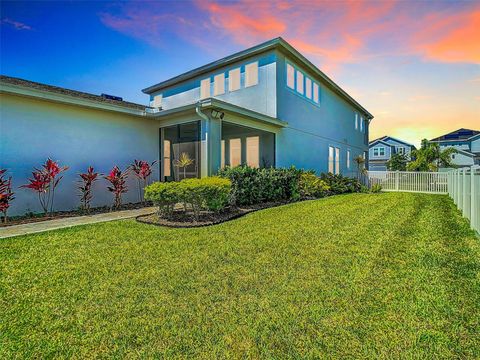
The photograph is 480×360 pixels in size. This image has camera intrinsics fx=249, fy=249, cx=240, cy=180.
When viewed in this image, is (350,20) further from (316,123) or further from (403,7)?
(316,123)

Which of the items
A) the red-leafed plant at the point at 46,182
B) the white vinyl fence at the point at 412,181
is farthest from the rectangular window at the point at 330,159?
the red-leafed plant at the point at 46,182

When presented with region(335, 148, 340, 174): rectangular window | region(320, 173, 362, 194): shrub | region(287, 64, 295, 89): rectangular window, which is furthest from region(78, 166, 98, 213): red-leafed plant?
region(335, 148, 340, 174): rectangular window

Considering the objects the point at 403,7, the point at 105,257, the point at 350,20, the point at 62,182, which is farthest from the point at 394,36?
the point at 62,182

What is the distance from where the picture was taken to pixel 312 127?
14.8m

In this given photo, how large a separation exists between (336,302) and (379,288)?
0.68 meters

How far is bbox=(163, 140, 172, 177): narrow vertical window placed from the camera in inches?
431

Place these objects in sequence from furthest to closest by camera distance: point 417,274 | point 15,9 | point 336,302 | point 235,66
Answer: point 235,66 → point 15,9 → point 417,274 → point 336,302

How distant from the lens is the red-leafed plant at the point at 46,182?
6809mm

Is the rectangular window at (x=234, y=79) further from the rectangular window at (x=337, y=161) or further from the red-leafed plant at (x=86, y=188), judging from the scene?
the rectangular window at (x=337, y=161)

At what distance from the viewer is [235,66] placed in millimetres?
12336

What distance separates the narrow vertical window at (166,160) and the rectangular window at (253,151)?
4233mm

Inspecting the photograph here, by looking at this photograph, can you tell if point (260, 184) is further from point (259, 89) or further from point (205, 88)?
point (205, 88)

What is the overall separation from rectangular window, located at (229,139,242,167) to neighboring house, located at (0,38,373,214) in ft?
0.18

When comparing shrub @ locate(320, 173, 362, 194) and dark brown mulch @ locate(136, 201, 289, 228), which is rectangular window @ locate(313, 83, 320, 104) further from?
dark brown mulch @ locate(136, 201, 289, 228)
